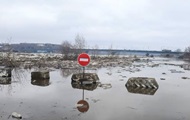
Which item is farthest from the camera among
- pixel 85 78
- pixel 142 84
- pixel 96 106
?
pixel 85 78

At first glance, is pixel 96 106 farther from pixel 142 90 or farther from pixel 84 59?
pixel 142 90

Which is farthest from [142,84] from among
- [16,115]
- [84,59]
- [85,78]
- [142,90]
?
[16,115]

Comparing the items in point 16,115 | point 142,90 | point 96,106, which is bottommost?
point 142,90

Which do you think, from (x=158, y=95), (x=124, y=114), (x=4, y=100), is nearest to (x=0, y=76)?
(x=4, y=100)

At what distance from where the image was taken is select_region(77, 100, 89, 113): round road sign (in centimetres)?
1100

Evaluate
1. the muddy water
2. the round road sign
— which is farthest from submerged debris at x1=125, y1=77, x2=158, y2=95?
the round road sign

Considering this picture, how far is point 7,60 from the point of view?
38.2 metres

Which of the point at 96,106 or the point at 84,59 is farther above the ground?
the point at 84,59

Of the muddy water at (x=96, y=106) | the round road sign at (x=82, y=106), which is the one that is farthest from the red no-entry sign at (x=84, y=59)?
the round road sign at (x=82, y=106)

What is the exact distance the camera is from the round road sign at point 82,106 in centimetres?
1100

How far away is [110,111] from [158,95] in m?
5.73

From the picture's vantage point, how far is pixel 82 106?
11586 millimetres

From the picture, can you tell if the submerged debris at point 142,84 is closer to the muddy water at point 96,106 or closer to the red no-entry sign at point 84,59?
the muddy water at point 96,106

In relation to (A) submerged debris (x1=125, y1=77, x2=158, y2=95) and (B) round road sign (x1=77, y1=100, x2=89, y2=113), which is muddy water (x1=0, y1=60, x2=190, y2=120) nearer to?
(B) round road sign (x1=77, y1=100, x2=89, y2=113)
